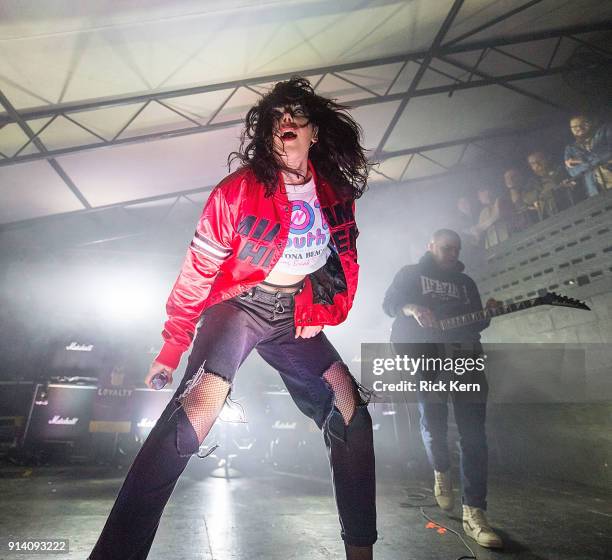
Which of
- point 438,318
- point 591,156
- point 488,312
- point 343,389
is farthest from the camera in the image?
point 591,156

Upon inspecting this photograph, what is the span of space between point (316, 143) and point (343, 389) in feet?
4.31

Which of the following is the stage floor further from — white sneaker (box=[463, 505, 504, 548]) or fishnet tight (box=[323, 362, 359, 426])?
fishnet tight (box=[323, 362, 359, 426])

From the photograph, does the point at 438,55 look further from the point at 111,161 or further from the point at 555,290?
the point at 111,161

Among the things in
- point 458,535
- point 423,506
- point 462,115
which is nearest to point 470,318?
point 423,506

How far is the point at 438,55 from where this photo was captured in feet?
20.1

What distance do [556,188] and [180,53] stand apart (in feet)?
19.1

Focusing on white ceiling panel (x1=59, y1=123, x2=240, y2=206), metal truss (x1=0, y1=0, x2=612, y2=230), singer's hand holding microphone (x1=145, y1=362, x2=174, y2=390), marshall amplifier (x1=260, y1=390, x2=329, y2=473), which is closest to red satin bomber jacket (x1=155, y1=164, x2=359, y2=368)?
singer's hand holding microphone (x1=145, y1=362, x2=174, y2=390)

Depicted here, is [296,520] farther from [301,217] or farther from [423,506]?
[301,217]

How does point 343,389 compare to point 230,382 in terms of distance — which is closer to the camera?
point 230,382

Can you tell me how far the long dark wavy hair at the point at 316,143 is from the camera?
1.75 m

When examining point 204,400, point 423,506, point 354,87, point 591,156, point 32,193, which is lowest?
point 423,506

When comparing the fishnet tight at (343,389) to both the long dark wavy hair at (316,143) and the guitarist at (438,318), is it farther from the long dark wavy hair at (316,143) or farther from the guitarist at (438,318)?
the guitarist at (438,318)

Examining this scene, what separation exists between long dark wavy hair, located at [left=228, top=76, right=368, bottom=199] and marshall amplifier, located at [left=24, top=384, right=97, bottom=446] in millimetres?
6522

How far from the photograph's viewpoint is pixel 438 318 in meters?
3.79
